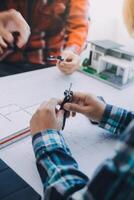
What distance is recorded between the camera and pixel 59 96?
1.06 metres

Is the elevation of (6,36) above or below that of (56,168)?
above

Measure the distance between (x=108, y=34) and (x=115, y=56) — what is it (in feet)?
1.66

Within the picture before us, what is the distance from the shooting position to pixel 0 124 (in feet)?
2.78

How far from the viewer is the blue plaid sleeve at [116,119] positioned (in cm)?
84

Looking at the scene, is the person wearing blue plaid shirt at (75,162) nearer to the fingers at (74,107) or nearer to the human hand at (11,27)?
the fingers at (74,107)

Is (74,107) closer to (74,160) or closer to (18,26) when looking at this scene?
(74,160)

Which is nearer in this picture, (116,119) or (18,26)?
(116,119)

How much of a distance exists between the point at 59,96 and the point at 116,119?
295 mm

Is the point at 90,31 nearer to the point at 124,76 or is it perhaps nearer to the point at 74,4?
the point at 74,4

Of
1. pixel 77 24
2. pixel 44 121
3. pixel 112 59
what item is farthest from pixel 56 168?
pixel 77 24

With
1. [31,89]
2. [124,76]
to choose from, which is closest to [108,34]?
[124,76]

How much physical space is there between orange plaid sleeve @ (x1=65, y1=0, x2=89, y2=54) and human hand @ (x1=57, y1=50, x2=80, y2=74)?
6 centimetres

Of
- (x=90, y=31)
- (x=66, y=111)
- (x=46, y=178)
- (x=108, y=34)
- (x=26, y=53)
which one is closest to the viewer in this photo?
(x=46, y=178)

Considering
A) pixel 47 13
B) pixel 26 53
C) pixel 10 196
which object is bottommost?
pixel 10 196
